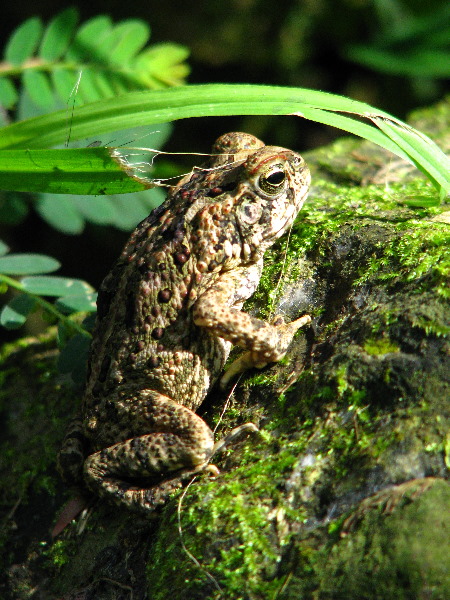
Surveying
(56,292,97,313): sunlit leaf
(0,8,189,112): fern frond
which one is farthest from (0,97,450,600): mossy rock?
(0,8,189,112): fern frond

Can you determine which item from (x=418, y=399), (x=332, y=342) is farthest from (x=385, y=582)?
(x=332, y=342)

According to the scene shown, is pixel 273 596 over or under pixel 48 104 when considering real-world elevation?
under

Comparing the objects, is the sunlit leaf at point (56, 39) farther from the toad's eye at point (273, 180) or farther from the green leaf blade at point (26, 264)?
the toad's eye at point (273, 180)

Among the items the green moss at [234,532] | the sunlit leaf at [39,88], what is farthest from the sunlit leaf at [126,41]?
the green moss at [234,532]

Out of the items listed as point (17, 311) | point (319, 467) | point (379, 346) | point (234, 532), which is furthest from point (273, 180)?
point (234, 532)

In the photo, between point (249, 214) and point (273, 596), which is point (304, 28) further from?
point (273, 596)
